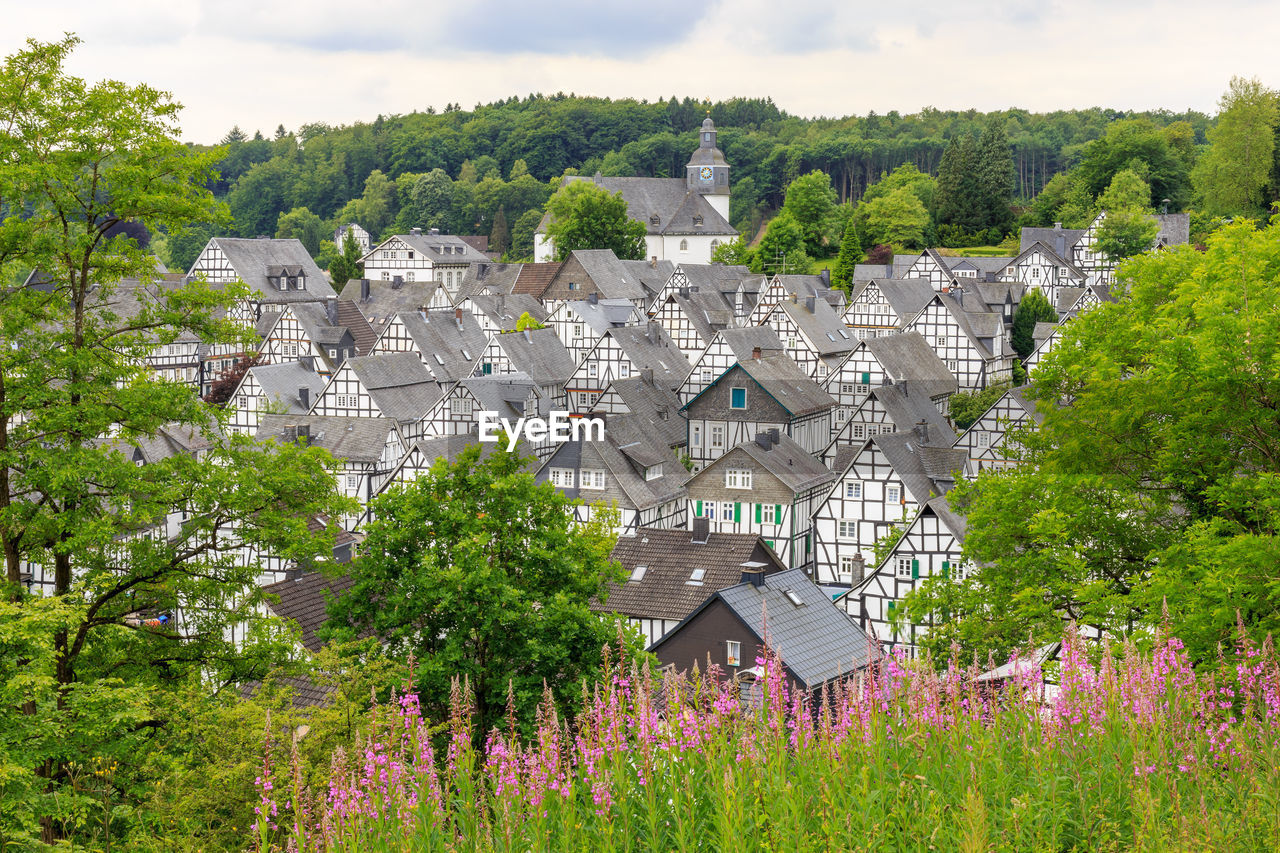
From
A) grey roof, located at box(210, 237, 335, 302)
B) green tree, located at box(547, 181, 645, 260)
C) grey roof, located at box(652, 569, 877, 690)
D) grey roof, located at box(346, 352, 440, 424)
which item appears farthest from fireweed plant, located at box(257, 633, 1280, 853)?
green tree, located at box(547, 181, 645, 260)

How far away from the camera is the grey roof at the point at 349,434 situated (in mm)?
54438

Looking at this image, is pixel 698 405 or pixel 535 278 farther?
pixel 535 278

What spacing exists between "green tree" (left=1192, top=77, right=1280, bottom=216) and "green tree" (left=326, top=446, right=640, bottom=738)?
77.8m

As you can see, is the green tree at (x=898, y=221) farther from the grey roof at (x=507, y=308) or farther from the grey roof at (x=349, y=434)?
the grey roof at (x=349, y=434)

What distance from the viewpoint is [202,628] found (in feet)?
60.7

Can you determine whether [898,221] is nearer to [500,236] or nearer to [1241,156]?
[1241,156]

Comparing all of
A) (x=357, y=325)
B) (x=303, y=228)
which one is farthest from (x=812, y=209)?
(x=303, y=228)

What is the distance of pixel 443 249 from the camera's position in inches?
4769

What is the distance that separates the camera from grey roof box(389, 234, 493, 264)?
118 meters

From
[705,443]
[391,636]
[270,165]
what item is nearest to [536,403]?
[705,443]

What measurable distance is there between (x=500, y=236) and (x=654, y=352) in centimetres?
8872

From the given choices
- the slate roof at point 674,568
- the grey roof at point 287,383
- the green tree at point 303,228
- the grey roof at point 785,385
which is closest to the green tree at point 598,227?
the grey roof at point 287,383

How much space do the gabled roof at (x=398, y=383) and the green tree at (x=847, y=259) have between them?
46772mm

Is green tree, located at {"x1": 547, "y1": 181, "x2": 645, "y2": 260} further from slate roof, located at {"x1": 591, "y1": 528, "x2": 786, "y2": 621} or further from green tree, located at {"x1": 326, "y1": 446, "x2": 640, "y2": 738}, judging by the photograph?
green tree, located at {"x1": 326, "y1": 446, "x2": 640, "y2": 738}
